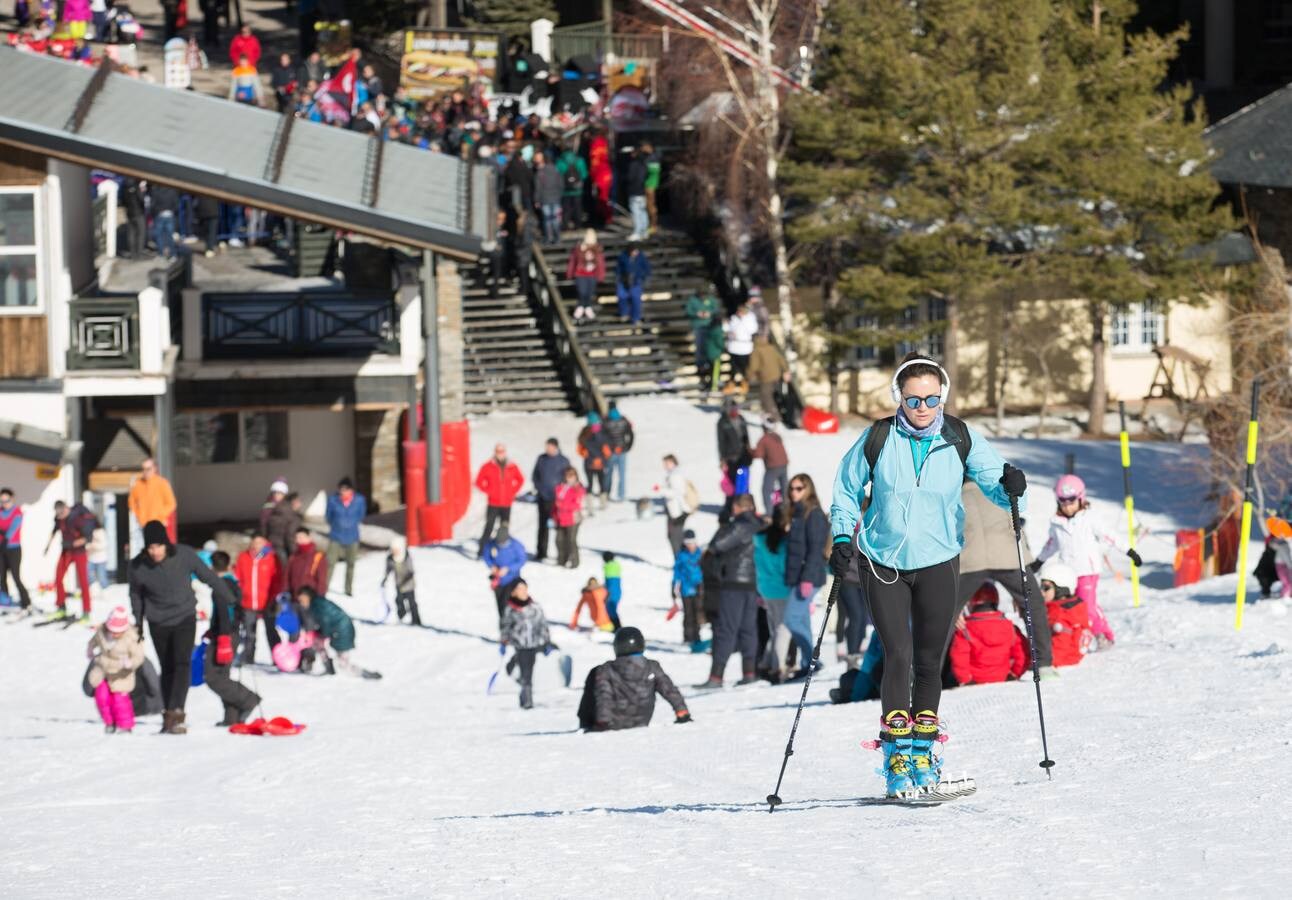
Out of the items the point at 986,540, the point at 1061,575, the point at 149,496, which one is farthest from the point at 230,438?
the point at 986,540

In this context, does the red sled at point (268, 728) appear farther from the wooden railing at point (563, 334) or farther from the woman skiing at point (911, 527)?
the wooden railing at point (563, 334)

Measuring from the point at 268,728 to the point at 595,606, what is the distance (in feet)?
20.6

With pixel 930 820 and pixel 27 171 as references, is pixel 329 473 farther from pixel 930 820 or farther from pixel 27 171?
pixel 930 820

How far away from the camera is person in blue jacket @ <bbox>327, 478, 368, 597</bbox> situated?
78.0ft

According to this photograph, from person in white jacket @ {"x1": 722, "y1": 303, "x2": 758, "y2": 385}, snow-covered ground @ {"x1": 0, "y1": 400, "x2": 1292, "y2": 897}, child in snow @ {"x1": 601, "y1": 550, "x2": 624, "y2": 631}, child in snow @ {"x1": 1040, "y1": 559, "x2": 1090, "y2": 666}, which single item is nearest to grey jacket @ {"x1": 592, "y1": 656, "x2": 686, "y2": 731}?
snow-covered ground @ {"x1": 0, "y1": 400, "x2": 1292, "y2": 897}

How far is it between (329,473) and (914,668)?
27013mm

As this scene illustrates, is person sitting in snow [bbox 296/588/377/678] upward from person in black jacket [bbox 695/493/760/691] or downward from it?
downward

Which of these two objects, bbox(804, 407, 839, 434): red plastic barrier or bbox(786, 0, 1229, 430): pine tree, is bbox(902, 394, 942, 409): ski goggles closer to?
bbox(804, 407, 839, 434): red plastic barrier

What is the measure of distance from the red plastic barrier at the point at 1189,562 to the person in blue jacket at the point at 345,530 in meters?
8.49

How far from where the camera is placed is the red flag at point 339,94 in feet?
115

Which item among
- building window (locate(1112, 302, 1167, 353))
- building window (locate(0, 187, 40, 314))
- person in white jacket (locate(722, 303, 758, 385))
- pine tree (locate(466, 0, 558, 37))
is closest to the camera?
building window (locate(0, 187, 40, 314))

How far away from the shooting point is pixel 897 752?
9070 millimetres

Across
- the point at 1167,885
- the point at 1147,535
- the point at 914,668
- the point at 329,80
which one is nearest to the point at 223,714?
the point at 914,668

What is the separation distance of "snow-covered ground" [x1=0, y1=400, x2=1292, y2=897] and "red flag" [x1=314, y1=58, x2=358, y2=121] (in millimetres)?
16813
